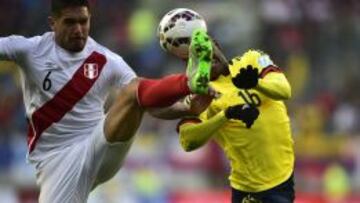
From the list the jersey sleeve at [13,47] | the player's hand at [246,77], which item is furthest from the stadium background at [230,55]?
the player's hand at [246,77]

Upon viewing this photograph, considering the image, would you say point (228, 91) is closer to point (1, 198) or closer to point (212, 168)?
point (1, 198)

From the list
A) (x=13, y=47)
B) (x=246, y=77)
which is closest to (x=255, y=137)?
(x=246, y=77)

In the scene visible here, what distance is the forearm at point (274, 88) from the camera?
8445 mm

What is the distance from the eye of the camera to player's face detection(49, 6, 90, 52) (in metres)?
9.03

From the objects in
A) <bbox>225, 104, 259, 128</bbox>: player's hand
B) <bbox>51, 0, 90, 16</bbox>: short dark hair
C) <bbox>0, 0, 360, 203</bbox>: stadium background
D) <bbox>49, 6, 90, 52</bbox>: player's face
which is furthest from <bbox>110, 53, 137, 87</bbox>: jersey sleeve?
<bbox>0, 0, 360, 203</bbox>: stadium background

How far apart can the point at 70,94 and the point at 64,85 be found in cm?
8

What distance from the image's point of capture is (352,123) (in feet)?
63.5

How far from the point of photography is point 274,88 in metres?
8.48

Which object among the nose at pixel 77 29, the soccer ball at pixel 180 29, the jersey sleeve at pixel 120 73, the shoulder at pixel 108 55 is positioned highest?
the soccer ball at pixel 180 29

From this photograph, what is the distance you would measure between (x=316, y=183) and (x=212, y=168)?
150 cm

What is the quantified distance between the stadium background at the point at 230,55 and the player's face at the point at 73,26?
6661mm

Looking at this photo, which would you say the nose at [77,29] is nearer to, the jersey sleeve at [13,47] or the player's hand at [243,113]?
the jersey sleeve at [13,47]

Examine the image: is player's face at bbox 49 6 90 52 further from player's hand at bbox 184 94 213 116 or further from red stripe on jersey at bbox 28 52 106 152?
Result: player's hand at bbox 184 94 213 116

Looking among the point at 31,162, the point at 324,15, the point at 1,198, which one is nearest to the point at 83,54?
the point at 31,162
